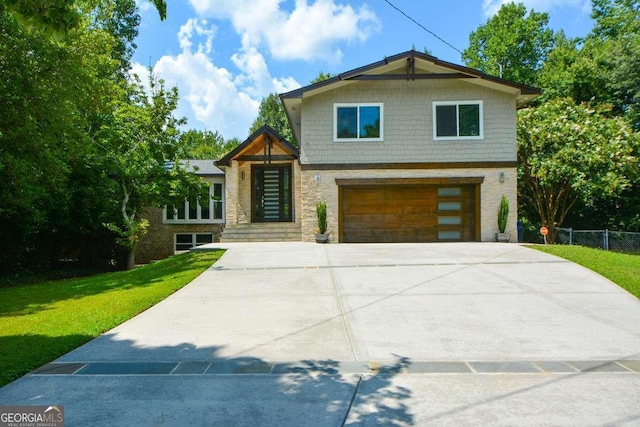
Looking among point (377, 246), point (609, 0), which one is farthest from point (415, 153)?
point (609, 0)

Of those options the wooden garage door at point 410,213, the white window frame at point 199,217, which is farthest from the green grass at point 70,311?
the white window frame at point 199,217

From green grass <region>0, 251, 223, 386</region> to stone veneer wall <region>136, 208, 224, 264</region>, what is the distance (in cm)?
875

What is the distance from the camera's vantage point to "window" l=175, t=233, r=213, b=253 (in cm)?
2167

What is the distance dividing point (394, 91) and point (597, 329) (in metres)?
12.0

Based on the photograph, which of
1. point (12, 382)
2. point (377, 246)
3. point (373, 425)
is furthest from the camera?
point (377, 246)

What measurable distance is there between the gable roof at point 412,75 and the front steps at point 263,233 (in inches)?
201

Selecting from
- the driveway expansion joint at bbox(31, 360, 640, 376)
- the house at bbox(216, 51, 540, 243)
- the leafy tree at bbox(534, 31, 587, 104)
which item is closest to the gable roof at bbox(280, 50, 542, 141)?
the house at bbox(216, 51, 540, 243)

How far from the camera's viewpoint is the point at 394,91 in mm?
15773

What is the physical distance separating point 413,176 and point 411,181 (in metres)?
0.21

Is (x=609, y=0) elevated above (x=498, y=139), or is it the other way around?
(x=609, y=0)

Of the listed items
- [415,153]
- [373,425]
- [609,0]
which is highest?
[609,0]

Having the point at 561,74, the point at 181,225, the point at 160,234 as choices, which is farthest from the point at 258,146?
the point at 561,74

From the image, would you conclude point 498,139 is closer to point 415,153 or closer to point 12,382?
point 415,153

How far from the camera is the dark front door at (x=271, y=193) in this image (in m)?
19.3
